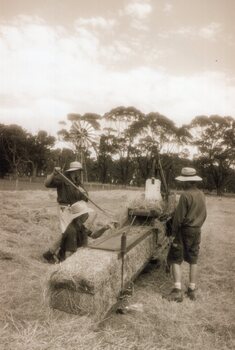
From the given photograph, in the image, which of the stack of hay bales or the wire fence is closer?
Result: the stack of hay bales

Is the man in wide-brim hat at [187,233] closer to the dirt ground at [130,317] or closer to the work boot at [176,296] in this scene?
the work boot at [176,296]

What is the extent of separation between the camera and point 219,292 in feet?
18.6

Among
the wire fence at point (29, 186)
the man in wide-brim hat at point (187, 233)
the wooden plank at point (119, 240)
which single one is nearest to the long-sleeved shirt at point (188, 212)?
the man in wide-brim hat at point (187, 233)

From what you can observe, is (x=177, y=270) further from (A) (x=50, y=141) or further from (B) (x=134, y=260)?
(A) (x=50, y=141)

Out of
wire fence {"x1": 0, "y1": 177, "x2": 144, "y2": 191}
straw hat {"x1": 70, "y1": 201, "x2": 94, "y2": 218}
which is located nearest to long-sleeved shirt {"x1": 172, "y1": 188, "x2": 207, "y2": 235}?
straw hat {"x1": 70, "y1": 201, "x2": 94, "y2": 218}

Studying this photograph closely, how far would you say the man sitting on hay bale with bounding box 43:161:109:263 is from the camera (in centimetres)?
655

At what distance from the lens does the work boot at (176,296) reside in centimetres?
516

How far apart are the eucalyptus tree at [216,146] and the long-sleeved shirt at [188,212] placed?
4141 cm

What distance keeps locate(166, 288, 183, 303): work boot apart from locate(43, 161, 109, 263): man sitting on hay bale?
78.4 inches

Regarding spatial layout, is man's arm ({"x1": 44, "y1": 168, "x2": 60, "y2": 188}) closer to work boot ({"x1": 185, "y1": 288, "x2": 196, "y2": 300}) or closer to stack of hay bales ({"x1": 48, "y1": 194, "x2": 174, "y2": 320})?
stack of hay bales ({"x1": 48, "y1": 194, "x2": 174, "y2": 320})

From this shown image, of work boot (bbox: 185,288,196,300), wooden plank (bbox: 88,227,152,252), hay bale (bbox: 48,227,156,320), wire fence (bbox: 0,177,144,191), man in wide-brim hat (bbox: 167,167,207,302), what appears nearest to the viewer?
hay bale (bbox: 48,227,156,320)

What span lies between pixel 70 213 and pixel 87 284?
2675mm

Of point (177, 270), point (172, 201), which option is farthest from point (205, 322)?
point (172, 201)

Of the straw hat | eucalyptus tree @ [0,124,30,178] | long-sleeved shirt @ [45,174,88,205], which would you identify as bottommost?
the straw hat
